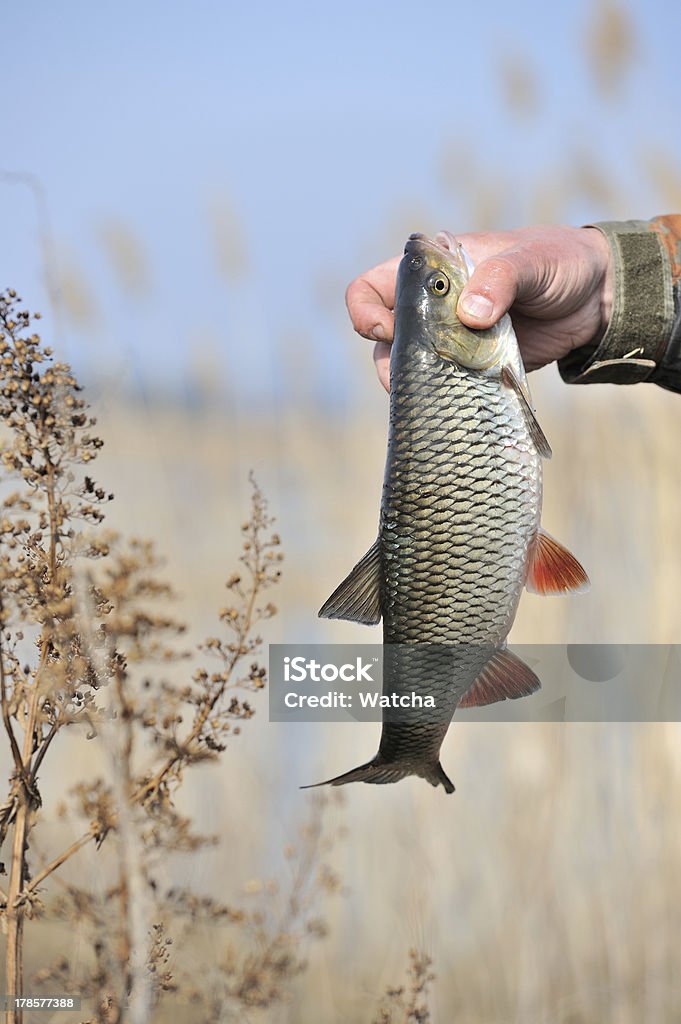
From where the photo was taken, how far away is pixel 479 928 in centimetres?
237

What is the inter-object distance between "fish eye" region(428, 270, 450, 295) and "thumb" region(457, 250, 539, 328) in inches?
0.9

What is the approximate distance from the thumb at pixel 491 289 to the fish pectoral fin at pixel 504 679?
15.2 inches

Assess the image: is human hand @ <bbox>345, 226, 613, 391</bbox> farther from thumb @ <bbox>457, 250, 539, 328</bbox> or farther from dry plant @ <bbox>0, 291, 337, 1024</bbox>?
dry plant @ <bbox>0, 291, 337, 1024</bbox>

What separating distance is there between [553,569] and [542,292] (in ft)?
1.94

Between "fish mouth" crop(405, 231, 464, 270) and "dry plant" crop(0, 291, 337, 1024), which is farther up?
"fish mouth" crop(405, 231, 464, 270)

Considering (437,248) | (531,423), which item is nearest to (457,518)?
(531,423)

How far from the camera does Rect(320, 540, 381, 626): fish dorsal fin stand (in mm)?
1171

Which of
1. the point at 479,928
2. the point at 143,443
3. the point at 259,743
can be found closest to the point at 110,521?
the point at 143,443

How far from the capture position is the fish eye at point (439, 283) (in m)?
1.27

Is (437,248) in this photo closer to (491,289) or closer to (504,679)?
(491,289)

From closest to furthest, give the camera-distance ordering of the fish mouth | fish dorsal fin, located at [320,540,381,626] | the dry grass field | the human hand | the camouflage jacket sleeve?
fish dorsal fin, located at [320,540,381,626] → the fish mouth → the human hand → the camouflage jacket sleeve → the dry grass field

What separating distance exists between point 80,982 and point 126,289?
195 centimetres

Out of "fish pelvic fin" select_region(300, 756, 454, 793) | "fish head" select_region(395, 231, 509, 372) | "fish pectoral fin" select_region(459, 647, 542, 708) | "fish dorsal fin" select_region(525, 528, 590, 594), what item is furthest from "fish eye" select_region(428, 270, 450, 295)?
"fish pelvic fin" select_region(300, 756, 454, 793)

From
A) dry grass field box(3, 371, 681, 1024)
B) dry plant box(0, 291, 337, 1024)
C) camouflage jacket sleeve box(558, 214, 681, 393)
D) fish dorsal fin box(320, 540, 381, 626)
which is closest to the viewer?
dry plant box(0, 291, 337, 1024)
